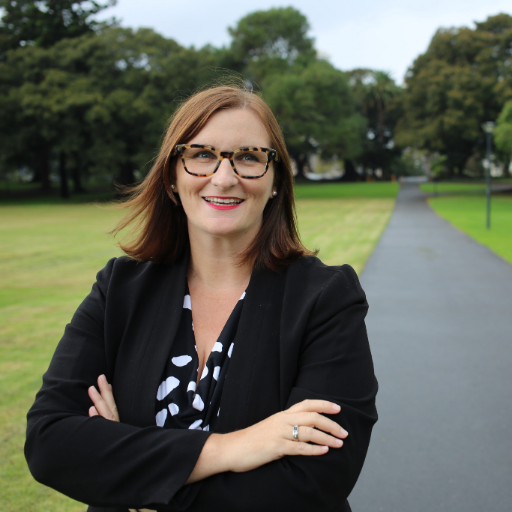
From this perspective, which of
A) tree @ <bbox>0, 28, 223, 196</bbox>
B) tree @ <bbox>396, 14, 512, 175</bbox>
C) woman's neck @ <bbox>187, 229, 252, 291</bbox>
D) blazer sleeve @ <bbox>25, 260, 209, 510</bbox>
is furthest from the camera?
tree @ <bbox>396, 14, 512, 175</bbox>

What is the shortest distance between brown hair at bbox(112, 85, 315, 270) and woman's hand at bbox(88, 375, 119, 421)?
18.9 inches

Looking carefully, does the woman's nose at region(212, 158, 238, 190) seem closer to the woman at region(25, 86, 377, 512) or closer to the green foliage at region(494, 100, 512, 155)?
the woman at region(25, 86, 377, 512)

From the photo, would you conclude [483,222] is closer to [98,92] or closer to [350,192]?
[350,192]

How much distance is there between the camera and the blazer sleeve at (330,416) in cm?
151

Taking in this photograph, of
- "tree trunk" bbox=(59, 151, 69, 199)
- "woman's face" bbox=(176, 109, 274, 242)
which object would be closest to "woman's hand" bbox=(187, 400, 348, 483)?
"woman's face" bbox=(176, 109, 274, 242)

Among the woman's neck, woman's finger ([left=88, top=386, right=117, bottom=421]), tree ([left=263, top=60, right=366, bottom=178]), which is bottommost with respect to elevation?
woman's finger ([left=88, top=386, right=117, bottom=421])

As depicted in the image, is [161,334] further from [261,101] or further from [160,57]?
[160,57]

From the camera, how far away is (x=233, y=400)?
1609mm

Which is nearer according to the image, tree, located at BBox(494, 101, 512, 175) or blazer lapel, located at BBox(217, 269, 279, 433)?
blazer lapel, located at BBox(217, 269, 279, 433)

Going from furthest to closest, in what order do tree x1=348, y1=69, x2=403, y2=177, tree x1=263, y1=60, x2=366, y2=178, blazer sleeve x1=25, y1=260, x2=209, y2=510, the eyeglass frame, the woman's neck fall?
tree x1=348, y1=69, x2=403, y2=177, tree x1=263, y1=60, x2=366, y2=178, the woman's neck, the eyeglass frame, blazer sleeve x1=25, y1=260, x2=209, y2=510

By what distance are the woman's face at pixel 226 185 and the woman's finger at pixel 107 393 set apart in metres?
0.61

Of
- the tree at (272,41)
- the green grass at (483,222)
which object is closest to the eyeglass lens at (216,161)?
the green grass at (483,222)

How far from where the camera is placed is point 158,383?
5.42 feet

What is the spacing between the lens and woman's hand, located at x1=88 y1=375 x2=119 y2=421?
1688 mm
